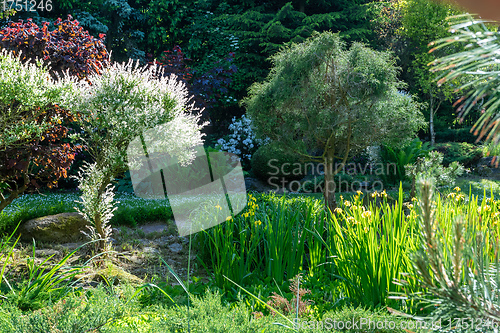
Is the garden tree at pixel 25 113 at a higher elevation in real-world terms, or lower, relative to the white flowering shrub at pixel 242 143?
higher

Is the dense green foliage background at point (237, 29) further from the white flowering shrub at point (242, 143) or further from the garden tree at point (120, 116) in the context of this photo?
the garden tree at point (120, 116)

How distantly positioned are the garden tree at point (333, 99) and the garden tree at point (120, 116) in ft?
5.33

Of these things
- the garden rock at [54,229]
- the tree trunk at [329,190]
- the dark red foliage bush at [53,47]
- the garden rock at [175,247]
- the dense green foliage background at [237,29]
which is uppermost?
the dense green foliage background at [237,29]

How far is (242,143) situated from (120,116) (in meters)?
7.71

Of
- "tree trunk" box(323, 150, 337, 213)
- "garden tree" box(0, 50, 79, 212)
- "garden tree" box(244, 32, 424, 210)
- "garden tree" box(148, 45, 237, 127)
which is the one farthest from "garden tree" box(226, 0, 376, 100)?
"garden tree" box(0, 50, 79, 212)

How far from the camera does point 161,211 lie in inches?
230

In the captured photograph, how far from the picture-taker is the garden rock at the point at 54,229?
4469mm

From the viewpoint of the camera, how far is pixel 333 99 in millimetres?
4832

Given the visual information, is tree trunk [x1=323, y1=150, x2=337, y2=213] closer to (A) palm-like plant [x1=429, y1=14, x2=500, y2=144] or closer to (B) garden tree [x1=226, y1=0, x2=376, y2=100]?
(A) palm-like plant [x1=429, y1=14, x2=500, y2=144]

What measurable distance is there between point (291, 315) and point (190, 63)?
12237 millimetres

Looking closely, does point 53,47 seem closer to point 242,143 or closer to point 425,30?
point 242,143

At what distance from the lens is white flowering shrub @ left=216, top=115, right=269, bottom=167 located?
10477mm

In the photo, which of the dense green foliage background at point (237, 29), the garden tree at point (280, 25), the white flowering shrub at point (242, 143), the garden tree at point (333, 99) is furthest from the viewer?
the garden tree at point (280, 25)

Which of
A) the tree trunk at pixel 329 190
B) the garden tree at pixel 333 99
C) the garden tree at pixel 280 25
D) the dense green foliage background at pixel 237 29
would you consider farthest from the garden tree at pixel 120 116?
the garden tree at pixel 280 25
